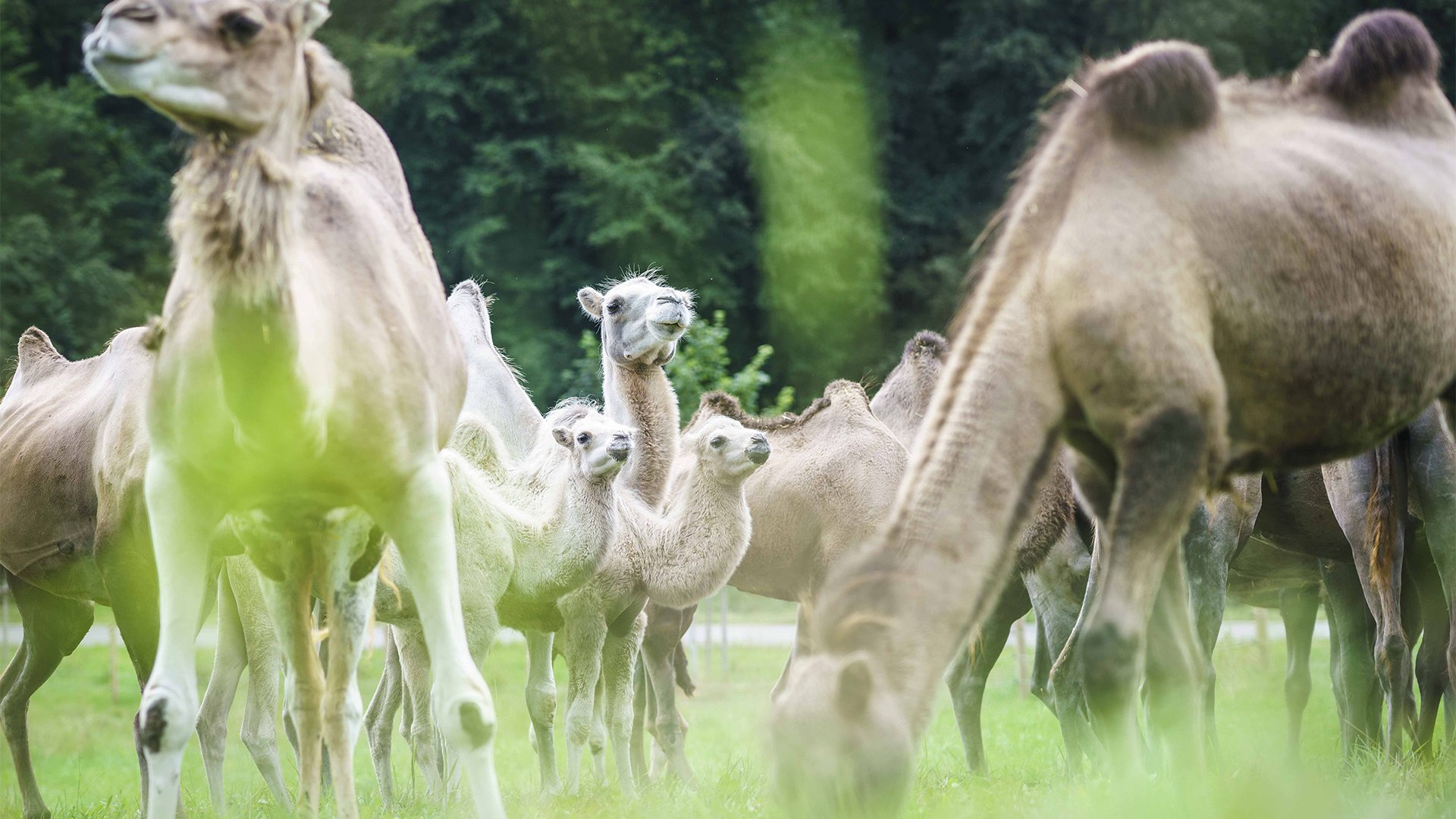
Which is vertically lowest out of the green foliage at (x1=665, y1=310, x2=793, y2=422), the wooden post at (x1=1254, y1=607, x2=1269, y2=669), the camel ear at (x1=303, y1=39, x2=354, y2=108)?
the wooden post at (x1=1254, y1=607, x2=1269, y2=669)

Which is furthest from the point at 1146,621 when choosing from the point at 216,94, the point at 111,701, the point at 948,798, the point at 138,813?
the point at 111,701

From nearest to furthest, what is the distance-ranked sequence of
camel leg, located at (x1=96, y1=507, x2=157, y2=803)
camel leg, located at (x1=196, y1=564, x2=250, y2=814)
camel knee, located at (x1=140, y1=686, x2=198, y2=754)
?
1. camel knee, located at (x1=140, y1=686, x2=198, y2=754)
2. camel leg, located at (x1=96, y1=507, x2=157, y2=803)
3. camel leg, located at (x1=196, y1=564, x2=250, y2=814)

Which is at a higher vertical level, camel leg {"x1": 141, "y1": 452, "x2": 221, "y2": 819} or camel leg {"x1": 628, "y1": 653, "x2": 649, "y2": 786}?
camel leg {"x1": 141, "y1": 452, "x2": 221, "y2": 819}

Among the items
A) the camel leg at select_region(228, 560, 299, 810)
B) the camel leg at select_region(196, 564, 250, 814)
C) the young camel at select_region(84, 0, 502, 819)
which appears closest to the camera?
the young camel at select_region(84, 0, 502, 819)

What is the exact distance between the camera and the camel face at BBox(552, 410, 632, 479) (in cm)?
854

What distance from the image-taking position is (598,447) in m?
8.59

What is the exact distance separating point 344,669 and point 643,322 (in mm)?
5105

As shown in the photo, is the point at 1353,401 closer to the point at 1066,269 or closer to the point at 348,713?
the point at 1066,269

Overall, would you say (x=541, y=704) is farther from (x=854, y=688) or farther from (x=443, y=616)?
(x=854, y=688)

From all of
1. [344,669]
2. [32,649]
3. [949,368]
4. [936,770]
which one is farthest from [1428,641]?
[32,649]

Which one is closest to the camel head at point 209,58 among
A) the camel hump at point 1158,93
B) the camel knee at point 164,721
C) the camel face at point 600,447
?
the camel knee at point 164,721

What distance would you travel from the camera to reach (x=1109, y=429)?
419 cm

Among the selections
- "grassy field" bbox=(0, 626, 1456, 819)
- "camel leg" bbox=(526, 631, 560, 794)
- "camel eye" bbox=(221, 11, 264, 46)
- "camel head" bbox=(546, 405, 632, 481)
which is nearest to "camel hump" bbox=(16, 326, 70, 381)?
"grassy field" bbox=(0, 626, 1456, 819)

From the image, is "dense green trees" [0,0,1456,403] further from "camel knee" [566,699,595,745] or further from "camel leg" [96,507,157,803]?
"camel leg" [96,507,157,803]
